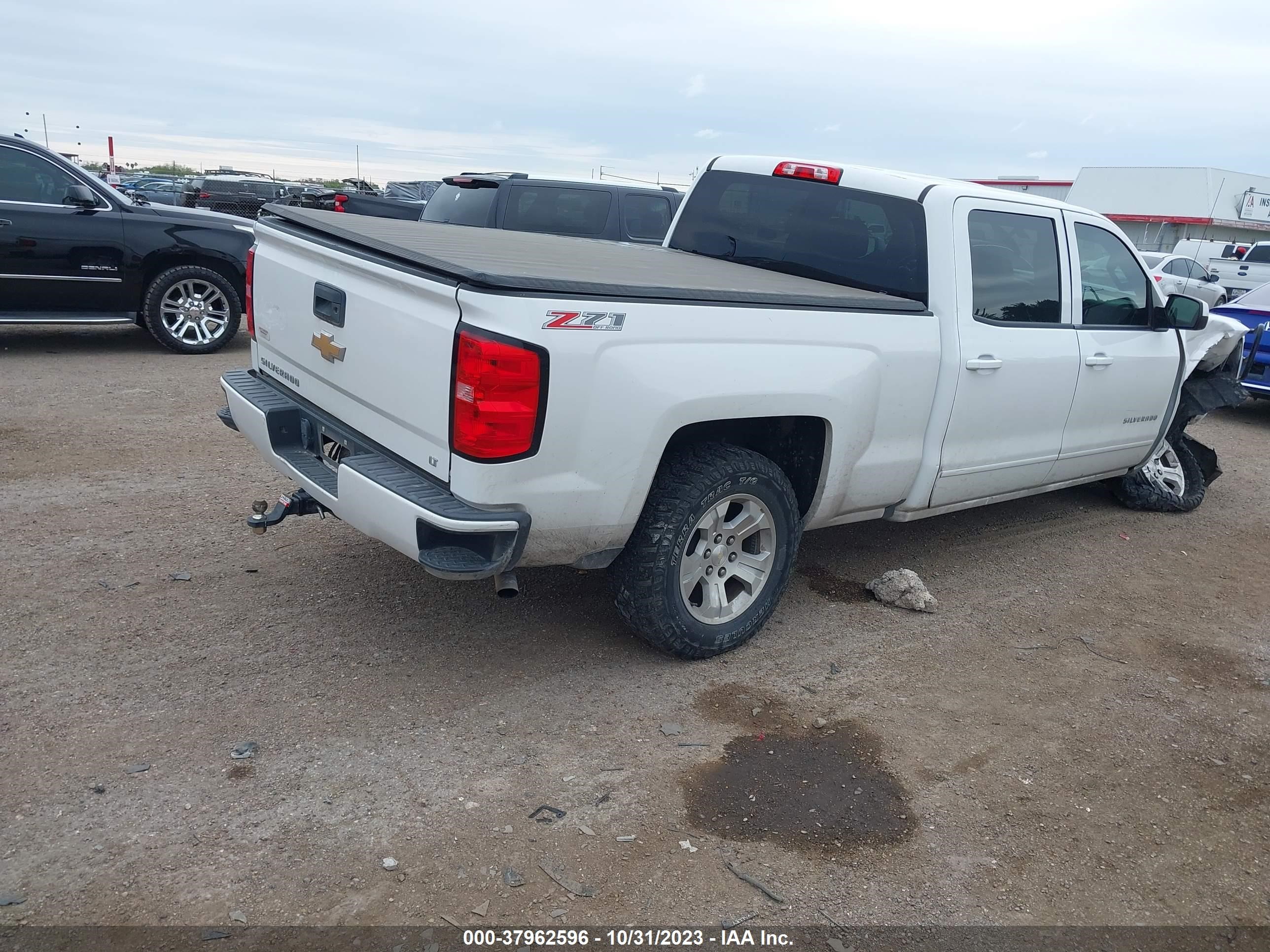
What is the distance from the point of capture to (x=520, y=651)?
13.4 feet

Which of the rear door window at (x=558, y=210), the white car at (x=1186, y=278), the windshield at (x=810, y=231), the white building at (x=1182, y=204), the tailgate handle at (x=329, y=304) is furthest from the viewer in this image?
the white building at (x=1182, y=204)

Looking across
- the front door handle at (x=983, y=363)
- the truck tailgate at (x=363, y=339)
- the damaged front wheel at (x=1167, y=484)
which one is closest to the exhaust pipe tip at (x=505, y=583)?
the truck tailgate at (x=363, y=339)

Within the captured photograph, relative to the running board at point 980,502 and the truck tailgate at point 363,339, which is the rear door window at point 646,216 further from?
the truck tailgate at point 363,339

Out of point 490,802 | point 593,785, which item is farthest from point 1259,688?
point 490,802

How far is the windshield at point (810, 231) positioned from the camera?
4.48 meters

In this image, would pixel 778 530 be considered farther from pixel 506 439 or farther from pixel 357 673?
pixel 357 673

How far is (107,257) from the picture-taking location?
28.8 feet

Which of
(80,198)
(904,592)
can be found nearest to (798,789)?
(904,592)

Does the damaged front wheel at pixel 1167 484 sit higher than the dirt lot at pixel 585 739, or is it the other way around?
the damaged front wheel at pixel 1167 484

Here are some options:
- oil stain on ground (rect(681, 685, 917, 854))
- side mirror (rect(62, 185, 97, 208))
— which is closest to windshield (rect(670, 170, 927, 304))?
oil stain on ground (rect(681, 685, 917, 854))

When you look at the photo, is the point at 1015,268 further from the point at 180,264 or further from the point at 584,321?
the point at 180,264

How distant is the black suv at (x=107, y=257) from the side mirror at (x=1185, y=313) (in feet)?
22.4

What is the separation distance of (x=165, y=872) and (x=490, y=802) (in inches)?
35.7

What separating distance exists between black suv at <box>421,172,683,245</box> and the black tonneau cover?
191 inches
